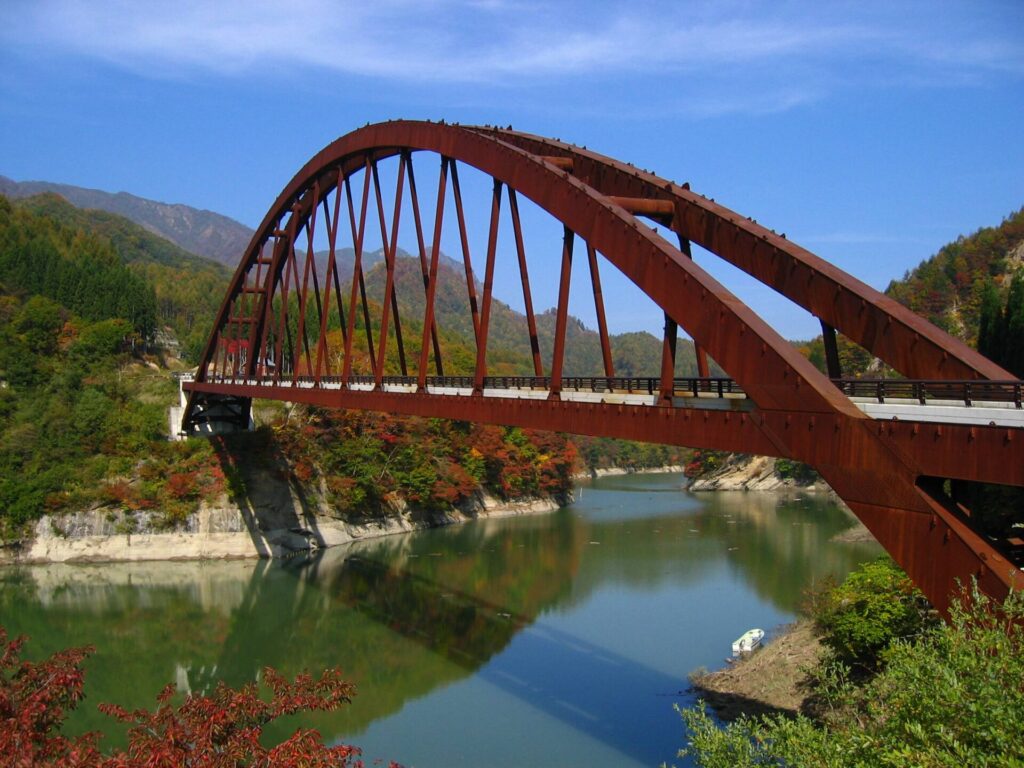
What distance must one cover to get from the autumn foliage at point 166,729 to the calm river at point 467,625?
8.64 metres

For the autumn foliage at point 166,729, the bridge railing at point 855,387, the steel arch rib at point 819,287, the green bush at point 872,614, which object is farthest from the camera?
the green bush at point 872,614

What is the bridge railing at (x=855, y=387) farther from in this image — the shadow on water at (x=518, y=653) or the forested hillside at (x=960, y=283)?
the forested hillside at (x=960, y=283)

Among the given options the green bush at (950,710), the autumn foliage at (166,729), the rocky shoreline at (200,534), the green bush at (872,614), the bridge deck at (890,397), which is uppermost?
the bridge deck at (890,397)

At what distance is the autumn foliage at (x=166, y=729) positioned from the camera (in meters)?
8.46

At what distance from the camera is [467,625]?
29.3 meters

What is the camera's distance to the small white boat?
78.8 feet

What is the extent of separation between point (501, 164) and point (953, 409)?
1137 centimetres

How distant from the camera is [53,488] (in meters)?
41.7

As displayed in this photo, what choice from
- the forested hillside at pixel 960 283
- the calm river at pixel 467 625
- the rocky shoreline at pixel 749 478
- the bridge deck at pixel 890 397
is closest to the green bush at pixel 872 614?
the calm river at pixel 467 625

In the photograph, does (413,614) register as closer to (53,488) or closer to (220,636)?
(220,636)

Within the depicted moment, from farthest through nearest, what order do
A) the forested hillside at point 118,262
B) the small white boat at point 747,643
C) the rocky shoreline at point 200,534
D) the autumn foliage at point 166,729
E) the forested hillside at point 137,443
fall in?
1. the forested hillside at point 118,262
2. the forested hillside at point 137,443
3. the rocky shoreline at point 200,534
4. the small white boat at point 747,643
5. the autumn foliage at point 166,729

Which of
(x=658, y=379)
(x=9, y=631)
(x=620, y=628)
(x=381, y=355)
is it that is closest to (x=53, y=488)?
(x=9, y=631)

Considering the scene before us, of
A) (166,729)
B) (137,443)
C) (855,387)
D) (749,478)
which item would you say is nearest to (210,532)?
(137,443)

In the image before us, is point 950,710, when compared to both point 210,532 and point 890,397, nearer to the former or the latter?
point 890,397
